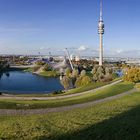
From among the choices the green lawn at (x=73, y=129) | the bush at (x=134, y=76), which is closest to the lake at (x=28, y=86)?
the bush at (x=134, y=76)

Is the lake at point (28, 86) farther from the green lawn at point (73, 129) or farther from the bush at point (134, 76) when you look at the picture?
the green lawn at point (73, 129)

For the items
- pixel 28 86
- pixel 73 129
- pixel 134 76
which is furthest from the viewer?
pixel 28 86

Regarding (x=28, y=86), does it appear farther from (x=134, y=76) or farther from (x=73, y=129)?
(x=73, y=129)

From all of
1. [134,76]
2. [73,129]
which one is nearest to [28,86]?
[134,76]

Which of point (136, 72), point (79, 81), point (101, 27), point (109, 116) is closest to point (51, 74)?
point (101, 27)

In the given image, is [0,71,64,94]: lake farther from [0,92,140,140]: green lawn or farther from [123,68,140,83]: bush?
[0,92,140,140]: green lawn

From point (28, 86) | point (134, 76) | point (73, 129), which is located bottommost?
point (28, 86)

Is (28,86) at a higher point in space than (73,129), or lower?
lower

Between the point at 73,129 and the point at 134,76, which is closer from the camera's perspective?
the point at 73,129

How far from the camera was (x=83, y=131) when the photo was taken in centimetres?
1520

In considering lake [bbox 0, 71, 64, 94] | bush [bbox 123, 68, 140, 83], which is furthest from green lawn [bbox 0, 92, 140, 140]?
lake [bbox 0, 71, 64, 94]

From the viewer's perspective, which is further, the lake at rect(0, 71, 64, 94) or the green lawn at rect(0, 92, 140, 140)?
the lake at rect(0, 71, 64, 94)

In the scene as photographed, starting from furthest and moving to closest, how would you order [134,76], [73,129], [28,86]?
[28,86], [134,76], [73,129]

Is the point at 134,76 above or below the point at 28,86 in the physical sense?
above
